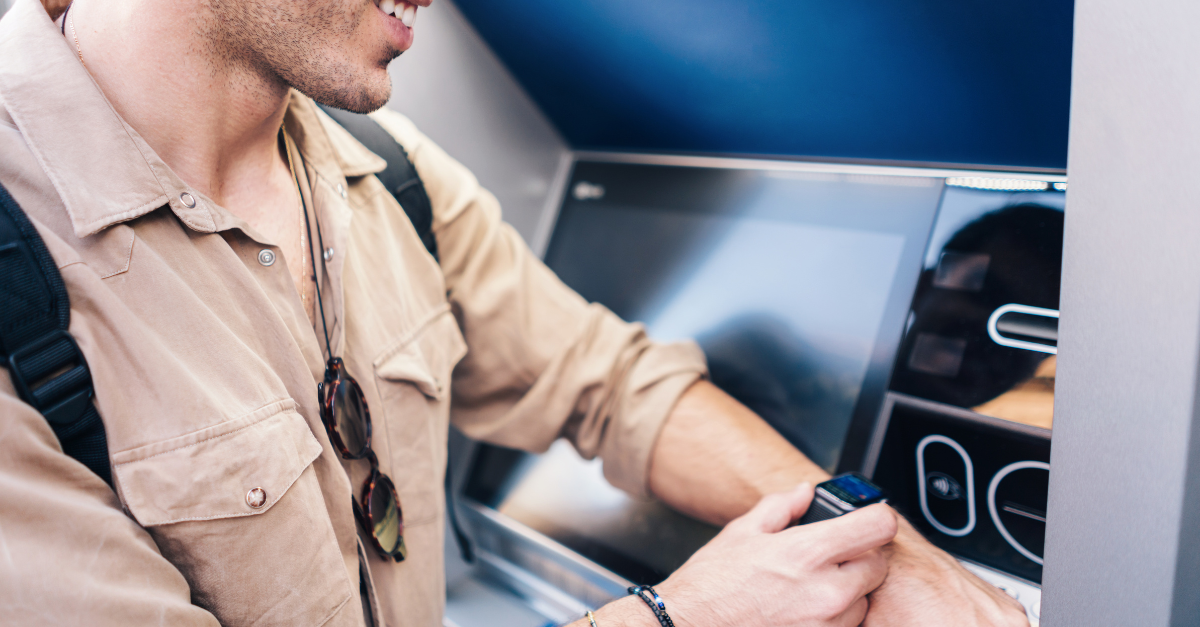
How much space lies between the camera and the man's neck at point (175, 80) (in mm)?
628

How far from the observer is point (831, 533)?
0.64 meters

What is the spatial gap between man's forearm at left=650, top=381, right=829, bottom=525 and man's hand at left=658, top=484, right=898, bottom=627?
0.16 meters

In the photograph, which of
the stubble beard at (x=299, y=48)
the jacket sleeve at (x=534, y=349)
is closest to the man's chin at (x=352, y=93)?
the stubble beard at (x=299, y=48)

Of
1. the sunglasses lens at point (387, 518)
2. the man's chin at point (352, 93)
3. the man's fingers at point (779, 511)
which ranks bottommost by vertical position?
the sunglasses lens at point (387, 518)

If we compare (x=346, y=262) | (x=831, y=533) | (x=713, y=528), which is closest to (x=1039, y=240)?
(x=831, y=533)

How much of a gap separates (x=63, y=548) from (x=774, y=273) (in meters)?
0.89

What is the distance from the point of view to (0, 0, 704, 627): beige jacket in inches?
18.5

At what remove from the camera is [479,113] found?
122 cm

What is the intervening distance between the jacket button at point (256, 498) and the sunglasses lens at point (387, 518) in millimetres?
160

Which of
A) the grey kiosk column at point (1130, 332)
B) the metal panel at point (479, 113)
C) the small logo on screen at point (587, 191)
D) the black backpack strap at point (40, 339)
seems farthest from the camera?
the small logo on screen at point (587, 191)

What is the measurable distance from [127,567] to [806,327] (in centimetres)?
83

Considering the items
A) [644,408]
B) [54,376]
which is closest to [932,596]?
[644,408]

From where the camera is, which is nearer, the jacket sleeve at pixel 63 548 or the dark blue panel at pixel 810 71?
the jacket sleeve at pixel 63 548

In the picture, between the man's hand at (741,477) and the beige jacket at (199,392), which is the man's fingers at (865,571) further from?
the beige jacket at (199,392)
